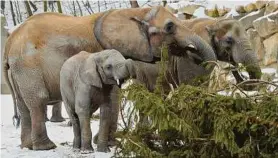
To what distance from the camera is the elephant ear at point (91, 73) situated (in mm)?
4395

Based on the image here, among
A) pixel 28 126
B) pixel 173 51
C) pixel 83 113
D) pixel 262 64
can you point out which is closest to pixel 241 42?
pixel 173 51

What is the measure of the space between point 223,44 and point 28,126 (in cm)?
199

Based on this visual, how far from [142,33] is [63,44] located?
72 cm

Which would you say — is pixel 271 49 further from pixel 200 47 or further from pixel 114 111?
pixel 114 111

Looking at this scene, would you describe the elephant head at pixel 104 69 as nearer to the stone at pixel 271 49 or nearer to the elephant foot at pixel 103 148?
the elephant foot at pixel 103 148

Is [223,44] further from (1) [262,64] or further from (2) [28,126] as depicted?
(1) [262,64]

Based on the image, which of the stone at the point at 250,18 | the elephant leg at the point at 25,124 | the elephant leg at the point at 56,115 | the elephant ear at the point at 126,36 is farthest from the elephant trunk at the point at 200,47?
the stone at the point at 250,18

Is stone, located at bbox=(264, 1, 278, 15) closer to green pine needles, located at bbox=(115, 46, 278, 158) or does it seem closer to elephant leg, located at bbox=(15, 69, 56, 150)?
elephant leg, located at bbox=(15, 69, 56, 150)

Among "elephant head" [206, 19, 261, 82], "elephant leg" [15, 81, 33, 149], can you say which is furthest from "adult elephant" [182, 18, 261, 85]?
"elephant leg" [15, 81, 33, 149]

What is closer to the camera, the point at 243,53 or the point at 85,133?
the point at 85,133

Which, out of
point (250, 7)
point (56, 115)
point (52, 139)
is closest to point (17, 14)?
point (250, 7)

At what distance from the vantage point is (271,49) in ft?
38.6

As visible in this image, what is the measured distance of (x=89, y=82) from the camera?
14.5 ft

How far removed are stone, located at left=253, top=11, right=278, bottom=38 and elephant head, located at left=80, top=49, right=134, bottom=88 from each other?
25.4ft
